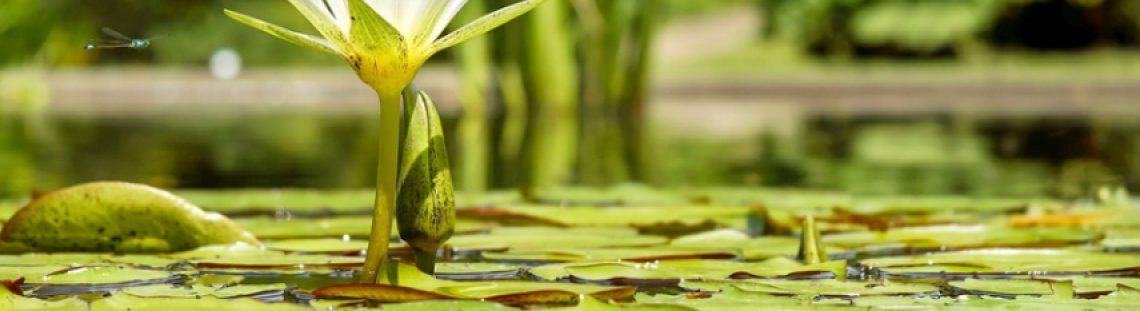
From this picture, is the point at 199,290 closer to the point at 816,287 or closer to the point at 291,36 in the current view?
the point at 291,36

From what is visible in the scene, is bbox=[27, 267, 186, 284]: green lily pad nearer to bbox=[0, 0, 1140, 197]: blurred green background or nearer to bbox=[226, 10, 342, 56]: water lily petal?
bbox=[226, 10, 342, 56]: water lily petal

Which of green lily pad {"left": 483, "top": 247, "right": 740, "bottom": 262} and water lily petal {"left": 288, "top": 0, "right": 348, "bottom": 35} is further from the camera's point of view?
green lily pad {"left": 483, "top": 247, "right": 740, "bottom": 262}

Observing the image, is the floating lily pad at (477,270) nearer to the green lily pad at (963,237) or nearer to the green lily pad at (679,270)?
the green lily pad at (679,270)

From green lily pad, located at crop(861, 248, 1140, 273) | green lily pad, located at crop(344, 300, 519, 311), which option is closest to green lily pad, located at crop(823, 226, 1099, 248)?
green lily pad, located at crop(861, 248, 1140, 273)

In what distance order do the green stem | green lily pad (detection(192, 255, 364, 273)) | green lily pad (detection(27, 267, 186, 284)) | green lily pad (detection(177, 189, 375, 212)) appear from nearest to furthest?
the green stem < green lily pad (detection(27, 267, 186, 284)) < green lily pad (detection(192, 255, 364, 273)) < green lily pad (detection(177, 189, 375, 212))

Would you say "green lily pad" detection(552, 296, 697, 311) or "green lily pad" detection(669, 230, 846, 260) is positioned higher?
"green lily pad" detection(669, 230, 846, 260)
